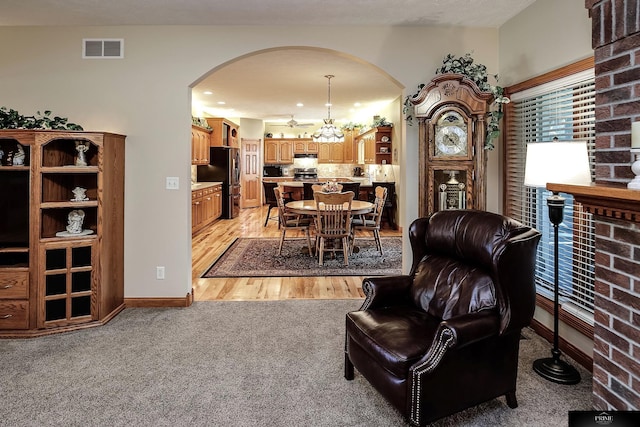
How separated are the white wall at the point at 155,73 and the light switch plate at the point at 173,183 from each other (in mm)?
38

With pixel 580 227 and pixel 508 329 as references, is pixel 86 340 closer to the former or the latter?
pixel 508 329

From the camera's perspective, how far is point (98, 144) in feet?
11.1

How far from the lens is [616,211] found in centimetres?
179

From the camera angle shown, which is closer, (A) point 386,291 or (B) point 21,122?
(A) point 386,291

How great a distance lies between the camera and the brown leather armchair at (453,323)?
6.15ft

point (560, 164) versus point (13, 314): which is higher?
point (560, 164)

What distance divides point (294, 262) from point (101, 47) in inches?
134

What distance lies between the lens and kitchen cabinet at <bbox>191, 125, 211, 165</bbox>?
8.05 metres

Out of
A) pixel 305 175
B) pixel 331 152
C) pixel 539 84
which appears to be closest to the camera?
pixel 539 84

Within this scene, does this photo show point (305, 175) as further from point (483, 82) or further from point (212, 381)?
point (212, 381)

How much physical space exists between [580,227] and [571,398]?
1.14 m

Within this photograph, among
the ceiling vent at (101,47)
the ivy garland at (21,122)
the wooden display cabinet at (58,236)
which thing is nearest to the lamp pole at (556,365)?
the wooden display cabinet at (58,236)

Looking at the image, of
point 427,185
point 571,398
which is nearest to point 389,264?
point 427,185

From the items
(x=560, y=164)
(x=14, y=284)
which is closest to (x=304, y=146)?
(x=14, y=284)
